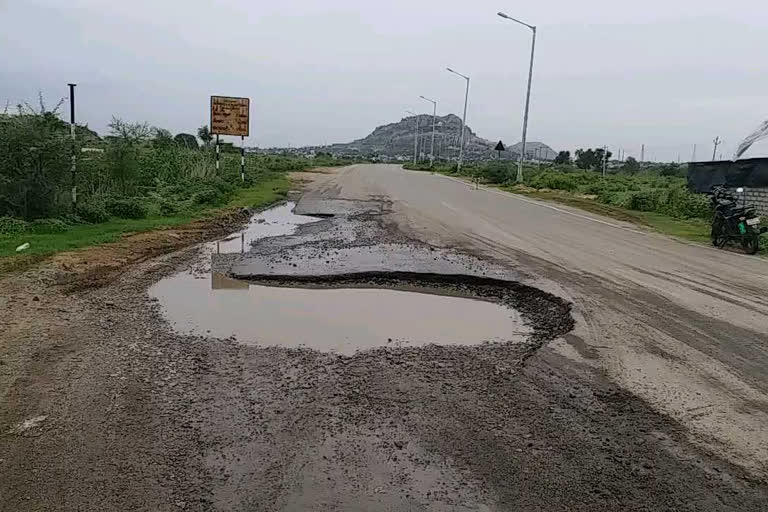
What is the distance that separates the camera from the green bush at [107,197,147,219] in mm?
14477

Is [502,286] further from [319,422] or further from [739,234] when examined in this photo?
[739,234]

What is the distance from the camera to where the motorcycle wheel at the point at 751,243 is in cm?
1273

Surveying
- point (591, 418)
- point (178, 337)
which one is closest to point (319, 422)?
point (591, 418)

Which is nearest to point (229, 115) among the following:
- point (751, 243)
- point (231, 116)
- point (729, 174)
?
point (231, 116)

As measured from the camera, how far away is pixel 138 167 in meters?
18.7

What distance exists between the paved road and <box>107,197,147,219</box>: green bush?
6328mm

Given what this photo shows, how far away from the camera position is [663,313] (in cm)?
720

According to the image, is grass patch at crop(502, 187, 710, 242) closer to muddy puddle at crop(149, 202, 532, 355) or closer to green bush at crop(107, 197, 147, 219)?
muddy puddle at crop(149, 202, 532, 355)

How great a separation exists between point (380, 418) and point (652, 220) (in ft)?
54.4

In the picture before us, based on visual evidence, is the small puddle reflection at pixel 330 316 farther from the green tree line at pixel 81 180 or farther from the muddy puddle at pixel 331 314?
the green tree line at pixel 81 180

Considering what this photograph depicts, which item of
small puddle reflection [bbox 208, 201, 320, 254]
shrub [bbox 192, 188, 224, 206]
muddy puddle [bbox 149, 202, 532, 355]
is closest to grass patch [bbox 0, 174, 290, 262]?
shrub [bbox 192, 188, 224, 206]

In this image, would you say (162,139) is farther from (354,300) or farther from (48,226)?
(354,300)

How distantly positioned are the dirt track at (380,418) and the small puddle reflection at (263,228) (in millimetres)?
4488

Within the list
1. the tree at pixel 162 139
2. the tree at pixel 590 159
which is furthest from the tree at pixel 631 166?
the tree at pixel 162 139
